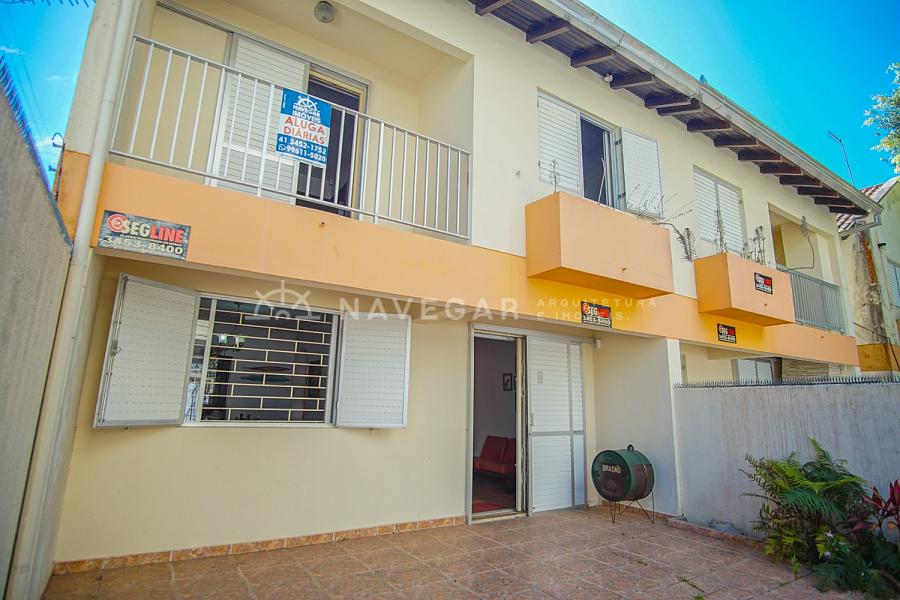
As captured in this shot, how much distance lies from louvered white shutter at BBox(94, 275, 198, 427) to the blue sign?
5.54ft

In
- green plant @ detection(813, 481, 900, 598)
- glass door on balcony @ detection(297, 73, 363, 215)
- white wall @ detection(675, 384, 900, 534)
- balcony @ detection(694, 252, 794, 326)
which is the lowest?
green plant @ detection(813, 481, 900, 598)

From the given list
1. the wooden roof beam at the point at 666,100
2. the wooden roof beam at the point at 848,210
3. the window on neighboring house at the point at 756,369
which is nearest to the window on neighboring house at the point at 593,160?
the wooden roof beam at the point at 666,100

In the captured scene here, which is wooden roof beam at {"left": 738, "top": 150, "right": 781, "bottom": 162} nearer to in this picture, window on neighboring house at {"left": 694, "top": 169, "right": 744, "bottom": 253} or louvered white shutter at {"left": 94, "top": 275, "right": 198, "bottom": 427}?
window on neighboring house at {"left": 694, "top": 169, "right": 744, "bottom": 253}

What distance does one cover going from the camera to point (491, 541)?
5.15 metres

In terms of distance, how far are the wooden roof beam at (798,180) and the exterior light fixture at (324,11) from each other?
9.55 metres

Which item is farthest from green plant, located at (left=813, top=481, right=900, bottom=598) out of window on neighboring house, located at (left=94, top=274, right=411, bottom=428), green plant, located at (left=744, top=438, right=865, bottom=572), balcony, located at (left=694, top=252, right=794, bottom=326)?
window on neighboring house, located at (left=94, top=274, right=411, bottom=428)

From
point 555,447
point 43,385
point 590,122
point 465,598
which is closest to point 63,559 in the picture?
point 43,385

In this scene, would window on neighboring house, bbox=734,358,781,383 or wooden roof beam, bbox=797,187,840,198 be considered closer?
window on neighboring house, bbox=734,358,781,383

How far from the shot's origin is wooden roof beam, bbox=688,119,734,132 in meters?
8.00

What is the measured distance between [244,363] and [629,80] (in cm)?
672

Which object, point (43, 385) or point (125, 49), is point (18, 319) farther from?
point (125, 49)

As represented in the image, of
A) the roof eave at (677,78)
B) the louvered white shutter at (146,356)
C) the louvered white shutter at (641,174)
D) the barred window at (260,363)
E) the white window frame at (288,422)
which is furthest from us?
the louvered white shutter at (641,174)

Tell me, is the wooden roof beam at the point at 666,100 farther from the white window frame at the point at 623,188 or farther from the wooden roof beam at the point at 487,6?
the wooden roof beam at the point at 487,6

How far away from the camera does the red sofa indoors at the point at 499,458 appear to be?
27.3ft
